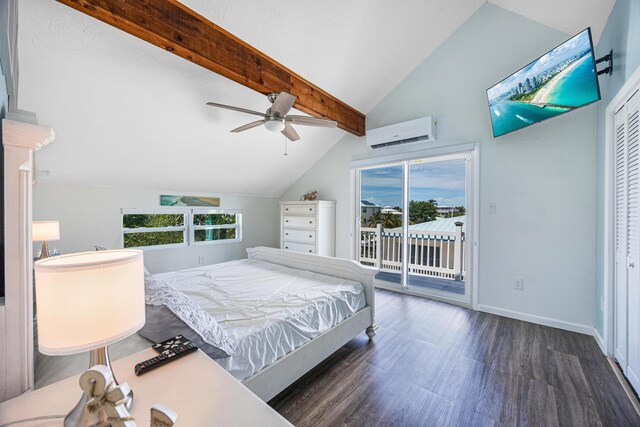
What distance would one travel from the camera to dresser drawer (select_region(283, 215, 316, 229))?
4.36m

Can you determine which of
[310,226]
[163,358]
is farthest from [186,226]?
[163,358]

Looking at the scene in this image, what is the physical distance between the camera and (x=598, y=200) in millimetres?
2465

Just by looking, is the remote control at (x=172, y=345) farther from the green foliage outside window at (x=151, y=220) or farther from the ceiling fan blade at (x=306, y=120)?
the green foliage outside window at (x=151, y=220)

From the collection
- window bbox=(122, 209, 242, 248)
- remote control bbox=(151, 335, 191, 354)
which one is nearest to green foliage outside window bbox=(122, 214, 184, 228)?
window bbox=(122, 209, 242, 248)

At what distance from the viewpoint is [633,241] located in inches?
69.1

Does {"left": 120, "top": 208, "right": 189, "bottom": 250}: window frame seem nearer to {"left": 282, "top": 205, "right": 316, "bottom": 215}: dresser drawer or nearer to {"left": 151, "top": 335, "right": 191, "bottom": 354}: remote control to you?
{"left": 282, "top": 205, "right": 316, "bottom": 215}: dresser drawer

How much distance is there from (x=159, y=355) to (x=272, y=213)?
4.51m

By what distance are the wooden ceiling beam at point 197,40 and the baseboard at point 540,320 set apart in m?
3.25

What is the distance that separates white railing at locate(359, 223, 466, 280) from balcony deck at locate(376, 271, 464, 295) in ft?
0.35

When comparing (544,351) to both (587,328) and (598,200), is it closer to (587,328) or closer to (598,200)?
(587,328)

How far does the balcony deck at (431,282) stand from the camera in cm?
382

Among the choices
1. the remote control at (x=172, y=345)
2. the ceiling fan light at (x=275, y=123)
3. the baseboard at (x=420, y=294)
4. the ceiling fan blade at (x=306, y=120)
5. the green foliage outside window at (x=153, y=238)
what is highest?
the ceiling fan blade at (x=306, y=120)

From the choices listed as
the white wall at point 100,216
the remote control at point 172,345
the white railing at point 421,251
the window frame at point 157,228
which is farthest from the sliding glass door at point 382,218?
the remote control at point 172,345

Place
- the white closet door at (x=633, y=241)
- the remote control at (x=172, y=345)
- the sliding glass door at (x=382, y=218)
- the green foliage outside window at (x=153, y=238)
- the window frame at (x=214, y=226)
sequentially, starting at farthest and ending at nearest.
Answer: the window frame at (x=214, y=226), the sliding glass door at (x=382, y=218), the green foliage outside window at (x=153, y=238), the white closet door at (x=633, y=241), the remote control at (x=172, y=345)
